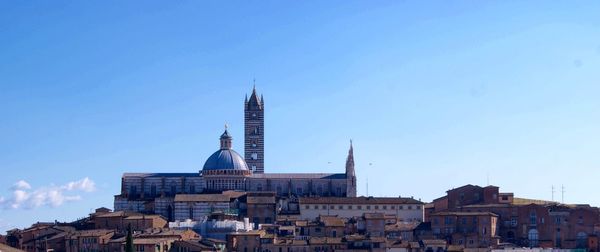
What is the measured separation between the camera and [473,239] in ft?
276

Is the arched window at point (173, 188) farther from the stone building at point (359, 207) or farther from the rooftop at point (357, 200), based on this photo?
the rooftop at point (357, 200)

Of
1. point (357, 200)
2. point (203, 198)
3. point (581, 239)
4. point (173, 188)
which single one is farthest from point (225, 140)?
point (581, 239)

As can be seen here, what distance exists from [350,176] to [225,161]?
11.1 metres

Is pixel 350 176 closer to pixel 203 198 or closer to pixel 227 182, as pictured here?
pixel 227 182

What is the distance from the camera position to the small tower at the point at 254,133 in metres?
116

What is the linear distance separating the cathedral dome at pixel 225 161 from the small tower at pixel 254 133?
8.96 meters

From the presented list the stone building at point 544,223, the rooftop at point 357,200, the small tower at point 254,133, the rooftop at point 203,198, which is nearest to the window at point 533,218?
the stone building at point 544,223

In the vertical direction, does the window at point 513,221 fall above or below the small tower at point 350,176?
below

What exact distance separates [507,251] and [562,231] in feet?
25.8

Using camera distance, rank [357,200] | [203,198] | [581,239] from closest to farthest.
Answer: [581,239] → [203,198] → [357,200]

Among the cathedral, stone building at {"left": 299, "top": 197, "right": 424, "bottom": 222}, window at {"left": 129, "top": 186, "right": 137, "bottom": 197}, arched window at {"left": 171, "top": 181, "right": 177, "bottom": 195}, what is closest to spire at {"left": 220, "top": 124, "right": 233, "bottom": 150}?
the cathedral

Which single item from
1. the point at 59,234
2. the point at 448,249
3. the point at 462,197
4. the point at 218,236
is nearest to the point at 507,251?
the point at 448,249

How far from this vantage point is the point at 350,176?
10619 centimetres

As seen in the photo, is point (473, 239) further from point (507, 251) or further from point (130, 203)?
point (130, 203)
